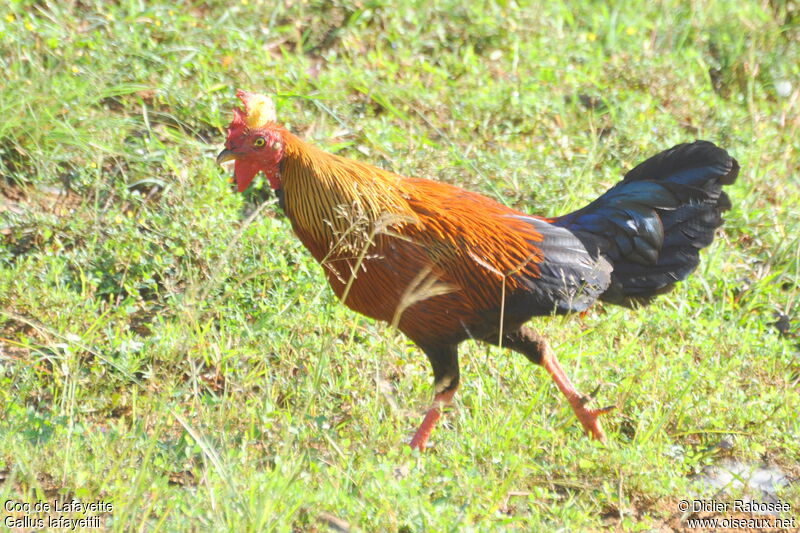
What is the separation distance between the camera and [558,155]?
18.5 feet

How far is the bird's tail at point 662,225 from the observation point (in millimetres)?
3838

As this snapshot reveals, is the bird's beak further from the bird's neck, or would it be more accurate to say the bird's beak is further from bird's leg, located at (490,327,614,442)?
bird's leg, located at (490,327,614,442)

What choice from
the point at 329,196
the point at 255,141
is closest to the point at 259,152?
the point at 255,141

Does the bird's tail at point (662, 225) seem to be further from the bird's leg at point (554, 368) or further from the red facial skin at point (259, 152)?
the red facial skin at point (259, 152)

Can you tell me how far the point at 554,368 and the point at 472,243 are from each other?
716 mm

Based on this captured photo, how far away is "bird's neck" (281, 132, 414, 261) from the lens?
3.59 meters

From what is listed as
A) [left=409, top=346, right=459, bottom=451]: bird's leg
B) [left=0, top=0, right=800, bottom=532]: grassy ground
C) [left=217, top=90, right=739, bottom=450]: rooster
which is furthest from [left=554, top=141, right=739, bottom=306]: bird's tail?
[left=409, top=346, right=459, bottom=451]: bird's leg

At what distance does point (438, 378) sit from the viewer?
3754mm

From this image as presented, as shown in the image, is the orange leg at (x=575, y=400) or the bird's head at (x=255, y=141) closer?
the bird's head at (x=255, y=141)

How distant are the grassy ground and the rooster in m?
0.27

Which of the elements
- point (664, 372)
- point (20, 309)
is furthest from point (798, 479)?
point (20, 309)

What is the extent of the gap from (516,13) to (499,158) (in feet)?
5.42

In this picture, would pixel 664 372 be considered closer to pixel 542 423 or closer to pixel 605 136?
pixel 542 423

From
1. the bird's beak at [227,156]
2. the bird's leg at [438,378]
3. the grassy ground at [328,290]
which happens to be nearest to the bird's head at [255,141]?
the bird's beak at [227,156]
